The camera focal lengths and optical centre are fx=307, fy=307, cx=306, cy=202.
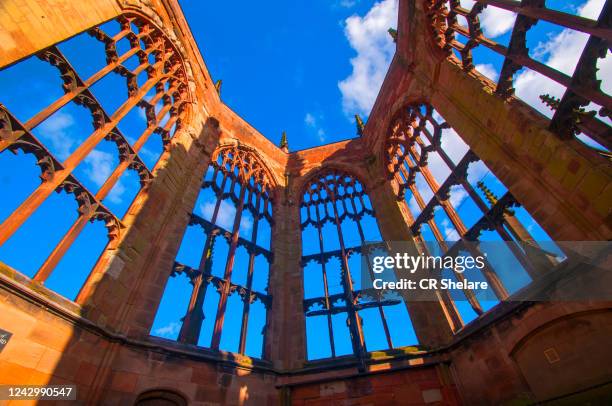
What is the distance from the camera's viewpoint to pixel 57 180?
5.32 meters

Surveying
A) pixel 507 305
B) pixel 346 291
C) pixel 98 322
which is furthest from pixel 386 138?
pixel 98 322

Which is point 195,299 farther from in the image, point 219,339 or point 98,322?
point 98,322

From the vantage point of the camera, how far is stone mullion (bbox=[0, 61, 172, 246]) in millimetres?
4398

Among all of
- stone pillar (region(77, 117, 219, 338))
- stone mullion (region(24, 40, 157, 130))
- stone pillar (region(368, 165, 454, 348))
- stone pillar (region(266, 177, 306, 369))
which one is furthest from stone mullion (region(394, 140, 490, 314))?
stone mullion (region(24, 40, 157, 130))

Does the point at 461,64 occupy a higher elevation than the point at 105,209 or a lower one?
higher

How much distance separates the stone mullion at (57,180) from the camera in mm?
4398

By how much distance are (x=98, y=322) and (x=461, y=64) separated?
9494 mm

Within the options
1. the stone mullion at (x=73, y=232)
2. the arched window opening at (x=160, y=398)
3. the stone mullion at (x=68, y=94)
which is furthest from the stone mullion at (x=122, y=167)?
the arched window opening at (x=160, y=398)

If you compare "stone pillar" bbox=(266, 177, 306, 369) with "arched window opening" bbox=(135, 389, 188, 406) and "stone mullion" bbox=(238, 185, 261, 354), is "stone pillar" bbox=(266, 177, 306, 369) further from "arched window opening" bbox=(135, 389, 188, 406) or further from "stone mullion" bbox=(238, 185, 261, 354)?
"arched window opening" bbox=(135, 389, 188, 406)

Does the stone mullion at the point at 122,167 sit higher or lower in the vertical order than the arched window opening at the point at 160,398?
higher

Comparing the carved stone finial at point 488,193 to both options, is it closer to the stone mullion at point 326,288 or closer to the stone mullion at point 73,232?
the stone mullion at point 326,288

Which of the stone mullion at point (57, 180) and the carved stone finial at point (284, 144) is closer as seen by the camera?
the stone mullion at point (57, 180)

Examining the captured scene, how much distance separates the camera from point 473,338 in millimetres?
6695

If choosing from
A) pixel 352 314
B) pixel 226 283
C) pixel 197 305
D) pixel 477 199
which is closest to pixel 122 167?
pixel 197 305
